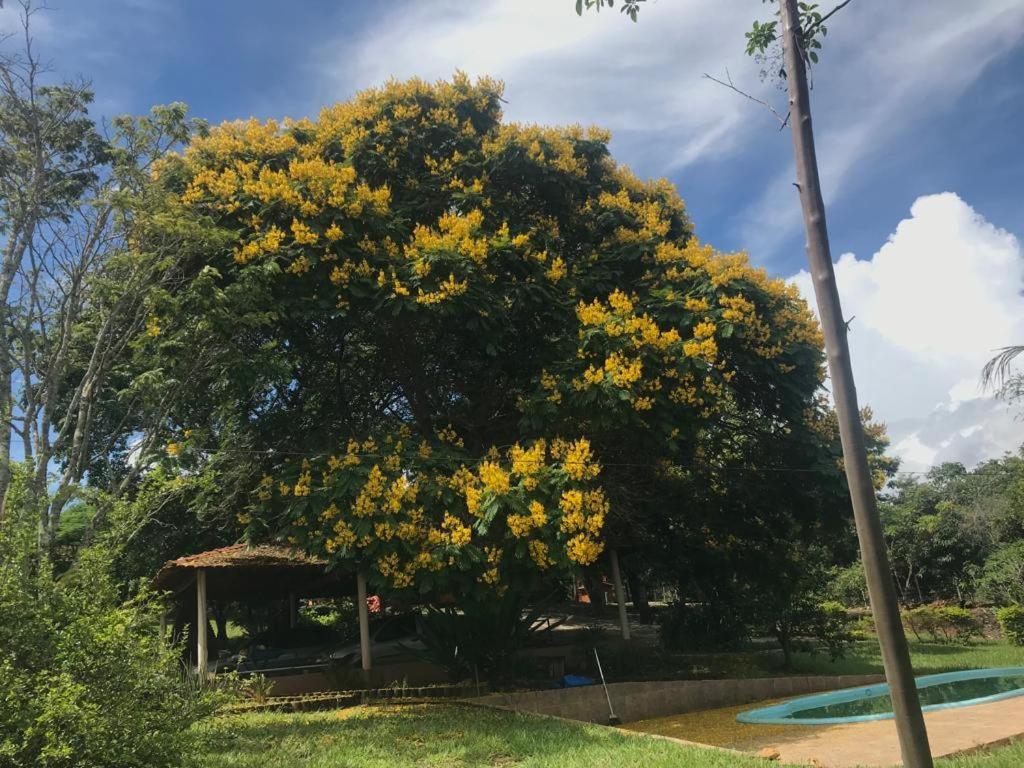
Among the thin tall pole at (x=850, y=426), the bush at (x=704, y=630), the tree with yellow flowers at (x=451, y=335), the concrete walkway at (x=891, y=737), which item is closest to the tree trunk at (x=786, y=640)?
the bush at (x=704, y=630)

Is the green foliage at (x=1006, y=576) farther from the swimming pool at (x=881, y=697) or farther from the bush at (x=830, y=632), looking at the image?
the swimming pool at (x=881, y=697)

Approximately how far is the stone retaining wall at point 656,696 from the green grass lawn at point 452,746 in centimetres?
129

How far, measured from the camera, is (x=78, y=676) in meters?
5.57

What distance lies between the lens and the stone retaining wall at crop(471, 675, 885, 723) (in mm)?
10461

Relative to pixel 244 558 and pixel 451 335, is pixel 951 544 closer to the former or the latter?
pixel 451 335

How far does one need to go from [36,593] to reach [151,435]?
144 inches

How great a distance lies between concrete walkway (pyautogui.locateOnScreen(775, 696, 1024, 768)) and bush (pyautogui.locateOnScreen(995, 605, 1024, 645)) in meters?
12.3

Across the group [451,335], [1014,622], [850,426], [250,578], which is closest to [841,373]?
[850,426]

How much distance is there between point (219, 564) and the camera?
11961 millimetres

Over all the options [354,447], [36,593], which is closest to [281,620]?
[354,447]

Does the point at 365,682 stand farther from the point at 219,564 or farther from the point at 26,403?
the point at 26,403

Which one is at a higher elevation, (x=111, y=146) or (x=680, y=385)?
(x=111, y=146)

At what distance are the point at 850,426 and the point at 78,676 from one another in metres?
5.48

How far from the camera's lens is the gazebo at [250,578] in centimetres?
1216
